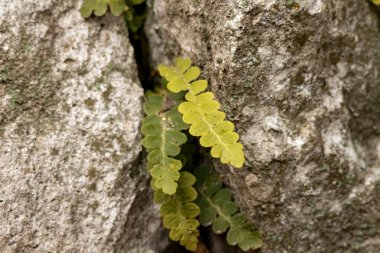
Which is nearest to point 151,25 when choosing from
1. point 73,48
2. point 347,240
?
point 73,48

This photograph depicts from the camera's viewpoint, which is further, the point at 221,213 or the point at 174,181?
the point at 221,213

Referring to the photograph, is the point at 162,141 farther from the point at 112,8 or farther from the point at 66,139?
the point at 112,8

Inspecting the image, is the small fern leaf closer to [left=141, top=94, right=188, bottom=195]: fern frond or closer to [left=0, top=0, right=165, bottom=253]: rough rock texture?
[left=0, top=0, right=165, bottom=253]: rough rock texture

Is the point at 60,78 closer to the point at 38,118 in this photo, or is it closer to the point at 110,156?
the point at 38,118

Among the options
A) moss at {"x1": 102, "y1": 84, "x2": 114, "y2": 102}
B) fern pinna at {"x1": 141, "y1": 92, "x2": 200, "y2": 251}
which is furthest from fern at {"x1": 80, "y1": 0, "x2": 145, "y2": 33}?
fern pinna at {"x1": 141, "y1": 92, "x2": 200, "y2": 251}

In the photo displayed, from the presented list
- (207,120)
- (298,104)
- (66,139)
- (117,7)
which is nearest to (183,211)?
(207,120)

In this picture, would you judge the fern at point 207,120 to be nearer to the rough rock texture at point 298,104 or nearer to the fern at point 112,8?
the rough rock texture at point 298,104

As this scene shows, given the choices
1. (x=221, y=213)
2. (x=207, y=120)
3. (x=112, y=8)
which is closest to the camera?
(x=207, y=120)
